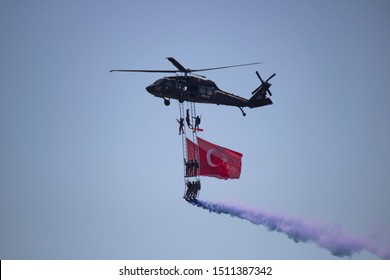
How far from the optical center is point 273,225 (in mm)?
97250

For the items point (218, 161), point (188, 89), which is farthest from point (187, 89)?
point (218, 161)

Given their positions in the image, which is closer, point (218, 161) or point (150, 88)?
point (150, 88)

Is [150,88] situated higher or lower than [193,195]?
higher

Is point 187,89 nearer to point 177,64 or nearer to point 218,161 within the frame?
point 177,64

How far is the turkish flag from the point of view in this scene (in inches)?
3565

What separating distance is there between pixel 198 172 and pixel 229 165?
29.5ft

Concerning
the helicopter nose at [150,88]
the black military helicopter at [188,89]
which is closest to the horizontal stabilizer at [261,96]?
the black military helicopter at [188,89]

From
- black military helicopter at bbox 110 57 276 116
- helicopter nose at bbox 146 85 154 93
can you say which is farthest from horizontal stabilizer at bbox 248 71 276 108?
helicopter nose at bbox 146 85 154 93

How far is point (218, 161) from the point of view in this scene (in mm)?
91625

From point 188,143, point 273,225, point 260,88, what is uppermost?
point 260,88

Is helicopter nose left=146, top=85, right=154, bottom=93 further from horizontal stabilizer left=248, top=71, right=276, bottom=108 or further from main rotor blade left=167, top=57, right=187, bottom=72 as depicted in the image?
horizontal stabilizer left=248, top=71, right=276, bottom=108
